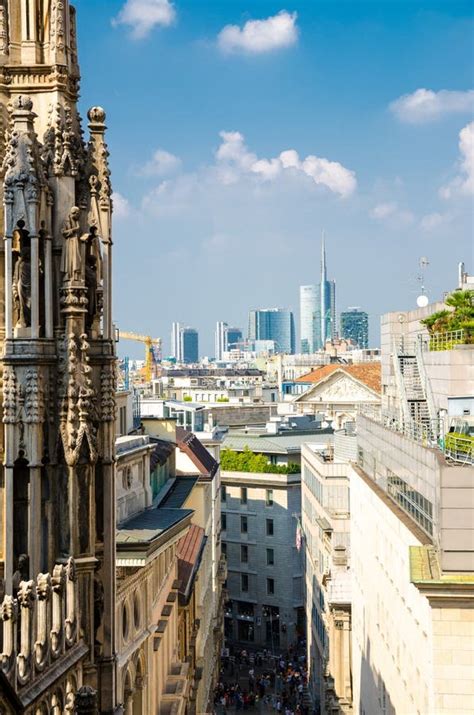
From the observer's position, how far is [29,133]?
51.3ft

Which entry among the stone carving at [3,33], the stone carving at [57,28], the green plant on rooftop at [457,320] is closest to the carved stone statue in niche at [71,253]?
the stone carving at [57,28]

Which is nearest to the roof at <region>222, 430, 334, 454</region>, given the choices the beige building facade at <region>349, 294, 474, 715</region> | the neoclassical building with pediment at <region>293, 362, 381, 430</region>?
the neoclassical building with pediment at <region>293, 362, 381, 430</region>

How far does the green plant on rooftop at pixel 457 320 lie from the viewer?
51.3m

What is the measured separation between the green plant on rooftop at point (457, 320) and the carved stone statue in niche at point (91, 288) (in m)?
34.9

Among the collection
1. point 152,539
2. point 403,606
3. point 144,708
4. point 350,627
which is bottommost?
point 350,627

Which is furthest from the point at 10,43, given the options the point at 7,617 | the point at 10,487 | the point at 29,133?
the point at 7,617

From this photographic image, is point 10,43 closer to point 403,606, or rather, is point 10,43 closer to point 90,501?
point 90,501

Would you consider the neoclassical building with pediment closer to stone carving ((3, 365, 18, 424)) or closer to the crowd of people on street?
the crowd of people on street

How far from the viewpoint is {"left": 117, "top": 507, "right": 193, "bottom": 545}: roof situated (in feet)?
115

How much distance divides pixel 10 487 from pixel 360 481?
4771 cm

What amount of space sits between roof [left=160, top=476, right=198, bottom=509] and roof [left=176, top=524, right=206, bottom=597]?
2.18m

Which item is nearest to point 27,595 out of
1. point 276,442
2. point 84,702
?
point 84,702

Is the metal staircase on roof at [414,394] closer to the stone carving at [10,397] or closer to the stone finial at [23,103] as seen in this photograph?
the stone carving at [10,397]

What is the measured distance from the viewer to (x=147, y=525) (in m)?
40.3
